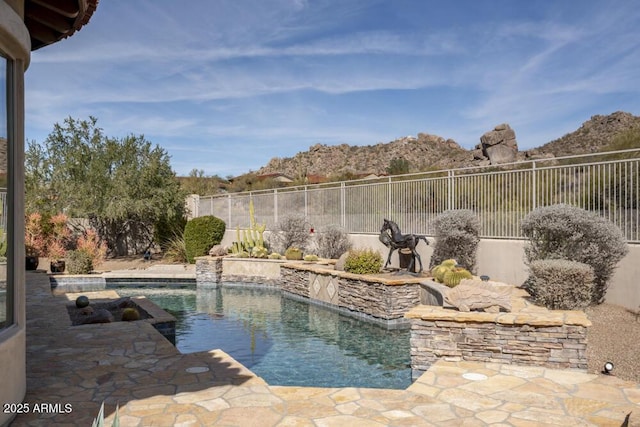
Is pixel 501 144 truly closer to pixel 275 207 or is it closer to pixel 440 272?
pixel 275 207

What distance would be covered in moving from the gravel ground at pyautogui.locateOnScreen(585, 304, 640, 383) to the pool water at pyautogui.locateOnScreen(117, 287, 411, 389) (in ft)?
8.70

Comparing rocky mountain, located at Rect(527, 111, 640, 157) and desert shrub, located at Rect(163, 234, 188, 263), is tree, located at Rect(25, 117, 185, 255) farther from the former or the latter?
rocky mountain, located at Rect(527, 111, 640, 157)

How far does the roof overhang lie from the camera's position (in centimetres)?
448

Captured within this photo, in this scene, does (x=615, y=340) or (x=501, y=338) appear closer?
(x=501, y=338)

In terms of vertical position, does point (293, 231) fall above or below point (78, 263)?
above

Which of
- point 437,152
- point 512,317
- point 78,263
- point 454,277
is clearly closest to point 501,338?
point 512,317

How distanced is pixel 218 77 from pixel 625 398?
23384mm

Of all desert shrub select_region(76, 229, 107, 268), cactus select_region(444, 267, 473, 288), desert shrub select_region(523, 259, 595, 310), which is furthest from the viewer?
desert shrub select_region(76, 229, 107, 268)

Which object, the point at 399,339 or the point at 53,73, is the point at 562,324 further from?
the point at 53,73

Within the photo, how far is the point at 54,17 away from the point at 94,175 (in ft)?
54.8

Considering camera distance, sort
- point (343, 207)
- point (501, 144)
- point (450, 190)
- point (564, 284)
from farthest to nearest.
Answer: point (501, 144)
point (343, 207)
point (450, 190)
point (564, 284)

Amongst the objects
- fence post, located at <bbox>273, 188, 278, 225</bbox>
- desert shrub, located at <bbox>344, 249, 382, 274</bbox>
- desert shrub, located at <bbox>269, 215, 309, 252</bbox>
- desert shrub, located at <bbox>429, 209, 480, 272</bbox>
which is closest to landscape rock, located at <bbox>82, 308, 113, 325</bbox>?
desert shrub, located at <bbox>344, 249, 382, 274</bbox>

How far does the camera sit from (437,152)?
56.7m

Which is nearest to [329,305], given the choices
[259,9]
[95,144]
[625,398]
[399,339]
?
[399,339]
